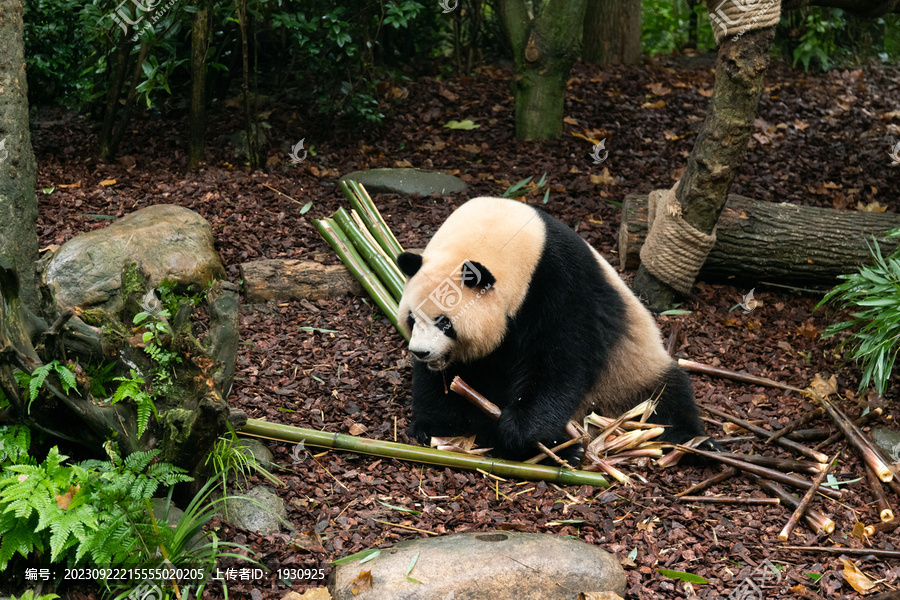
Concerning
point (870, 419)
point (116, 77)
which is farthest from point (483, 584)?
point (116, 77)

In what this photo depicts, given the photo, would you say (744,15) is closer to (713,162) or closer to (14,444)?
(713,162)

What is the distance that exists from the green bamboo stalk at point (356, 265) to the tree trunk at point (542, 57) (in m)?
2.88

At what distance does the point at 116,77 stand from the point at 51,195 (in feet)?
4.15

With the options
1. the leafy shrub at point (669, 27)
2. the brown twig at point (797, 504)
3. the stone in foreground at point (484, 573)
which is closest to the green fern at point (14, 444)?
the stone in foreground at point (484, 573)

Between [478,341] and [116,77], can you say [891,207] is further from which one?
[116,77]

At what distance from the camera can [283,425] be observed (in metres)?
4.25

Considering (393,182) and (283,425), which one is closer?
(283,425)

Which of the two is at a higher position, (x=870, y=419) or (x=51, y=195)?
(x=51, y=195)

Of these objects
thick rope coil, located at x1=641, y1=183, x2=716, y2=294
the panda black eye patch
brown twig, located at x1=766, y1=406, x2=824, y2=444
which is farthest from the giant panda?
thick rope coil, located at x1=641, y1=183, x2=716, y2=294

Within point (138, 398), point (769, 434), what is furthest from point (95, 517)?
point (769, 434)

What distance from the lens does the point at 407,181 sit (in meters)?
7.10

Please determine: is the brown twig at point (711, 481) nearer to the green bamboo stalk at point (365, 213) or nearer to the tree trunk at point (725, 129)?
the tree trunk at point (725, 129)

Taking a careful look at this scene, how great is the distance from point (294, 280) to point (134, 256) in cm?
117

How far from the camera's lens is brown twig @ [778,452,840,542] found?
12.6 feet
